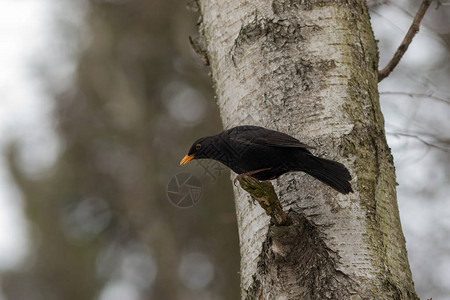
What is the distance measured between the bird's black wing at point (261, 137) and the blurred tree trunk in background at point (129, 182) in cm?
558

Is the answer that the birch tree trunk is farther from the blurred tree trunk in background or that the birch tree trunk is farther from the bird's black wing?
the blurred tree trunk in background

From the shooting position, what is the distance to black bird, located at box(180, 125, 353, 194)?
2.03 meters

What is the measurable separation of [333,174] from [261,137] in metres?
0.39

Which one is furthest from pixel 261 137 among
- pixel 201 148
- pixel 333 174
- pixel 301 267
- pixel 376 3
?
pixel 376 3

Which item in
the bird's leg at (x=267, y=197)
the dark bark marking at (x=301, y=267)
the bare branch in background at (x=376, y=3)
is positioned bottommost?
the dark bark marking at (x=301, y=267)

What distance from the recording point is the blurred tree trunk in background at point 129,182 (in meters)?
8.70

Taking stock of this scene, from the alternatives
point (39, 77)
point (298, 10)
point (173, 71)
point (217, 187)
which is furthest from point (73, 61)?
point (298, 10)

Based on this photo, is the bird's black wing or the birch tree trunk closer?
the birch tree trunk

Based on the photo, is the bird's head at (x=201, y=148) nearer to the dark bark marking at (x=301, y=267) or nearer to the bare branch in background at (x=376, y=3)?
the dark bark marking at (x=301, y=267)

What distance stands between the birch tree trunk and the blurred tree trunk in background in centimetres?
561

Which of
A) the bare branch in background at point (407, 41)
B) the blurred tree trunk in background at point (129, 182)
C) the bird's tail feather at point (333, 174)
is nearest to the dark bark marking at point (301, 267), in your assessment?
the bird's tail feather at point (333, 174)

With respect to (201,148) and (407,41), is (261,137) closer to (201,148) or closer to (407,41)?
(201,148)

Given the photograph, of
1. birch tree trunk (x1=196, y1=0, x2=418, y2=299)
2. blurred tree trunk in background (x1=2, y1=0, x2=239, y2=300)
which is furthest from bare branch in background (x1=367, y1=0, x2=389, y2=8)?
blurred tree trunk in background (x1=2, y1=0, x2=239, y2=300)

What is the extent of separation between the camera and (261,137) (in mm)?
2252
